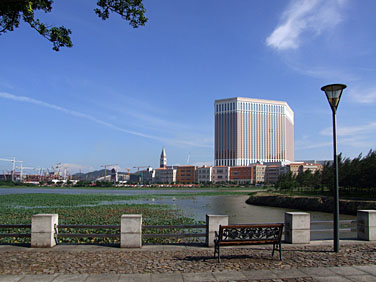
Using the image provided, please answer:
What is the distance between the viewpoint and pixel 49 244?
11117 millimetres

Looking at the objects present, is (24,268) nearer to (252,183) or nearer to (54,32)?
(54,32)

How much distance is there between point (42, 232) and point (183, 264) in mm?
5175

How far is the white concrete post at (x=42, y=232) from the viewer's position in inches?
437

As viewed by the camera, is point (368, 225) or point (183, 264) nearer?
point (183, 264)

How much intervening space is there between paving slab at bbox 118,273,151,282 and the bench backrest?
243 cm

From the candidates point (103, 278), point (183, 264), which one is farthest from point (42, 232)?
point (183, 264)

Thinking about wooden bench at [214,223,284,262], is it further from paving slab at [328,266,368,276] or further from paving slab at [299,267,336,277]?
paving slab at [328,266,368,276]

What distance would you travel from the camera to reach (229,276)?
26.1ft

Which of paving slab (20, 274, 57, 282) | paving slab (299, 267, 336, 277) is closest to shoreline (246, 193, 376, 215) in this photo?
paving slab (299, 267, 336, 277)

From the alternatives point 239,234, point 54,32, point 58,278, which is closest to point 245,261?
point 239,234

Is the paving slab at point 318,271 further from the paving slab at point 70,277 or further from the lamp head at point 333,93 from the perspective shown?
the lamp head at point 333,93

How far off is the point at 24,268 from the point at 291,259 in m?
7.29

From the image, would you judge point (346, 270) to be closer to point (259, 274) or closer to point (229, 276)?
point (259, 274)

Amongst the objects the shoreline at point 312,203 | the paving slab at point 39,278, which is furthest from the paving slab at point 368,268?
the shoreline at point 312,203
